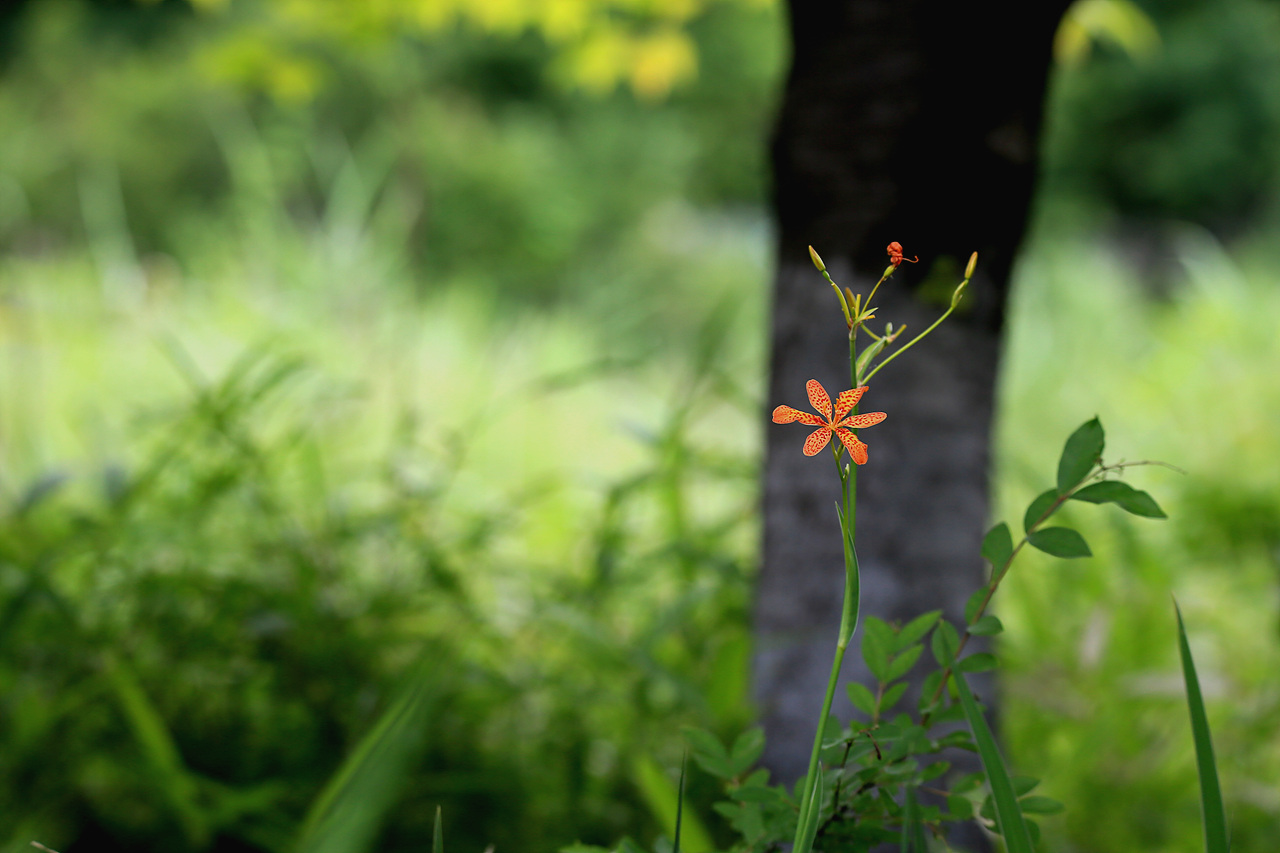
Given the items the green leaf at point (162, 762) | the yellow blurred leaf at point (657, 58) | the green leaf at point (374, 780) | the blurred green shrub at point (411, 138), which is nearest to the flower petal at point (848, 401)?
the green leaf at point (374, 780)

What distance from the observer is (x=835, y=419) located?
0.96 ft

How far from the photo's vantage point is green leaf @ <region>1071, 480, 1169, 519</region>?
34cm

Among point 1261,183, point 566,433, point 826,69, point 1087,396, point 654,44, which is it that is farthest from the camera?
point 1261,183

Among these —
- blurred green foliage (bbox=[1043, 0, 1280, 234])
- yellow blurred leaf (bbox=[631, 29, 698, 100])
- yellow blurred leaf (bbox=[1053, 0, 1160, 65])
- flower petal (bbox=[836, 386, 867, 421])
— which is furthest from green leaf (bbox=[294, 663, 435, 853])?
blurred green foliage (bbox=[1043, 0, 1280, 234])

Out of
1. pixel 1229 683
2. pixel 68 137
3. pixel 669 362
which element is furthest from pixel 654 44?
pixel 68 137

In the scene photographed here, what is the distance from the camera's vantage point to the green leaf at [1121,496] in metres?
0.34

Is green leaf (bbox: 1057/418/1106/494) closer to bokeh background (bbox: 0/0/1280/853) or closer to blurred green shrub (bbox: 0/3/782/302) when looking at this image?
bokeh background (bbox: 0/0/1280/853)

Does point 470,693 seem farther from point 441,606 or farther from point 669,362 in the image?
point 669,362

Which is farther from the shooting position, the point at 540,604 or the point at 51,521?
the point at 51,521

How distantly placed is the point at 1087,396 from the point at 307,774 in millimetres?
2693

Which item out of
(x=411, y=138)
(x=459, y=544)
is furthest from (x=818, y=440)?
(x=411, y=138)

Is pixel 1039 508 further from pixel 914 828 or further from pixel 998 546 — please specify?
pixel 914 828

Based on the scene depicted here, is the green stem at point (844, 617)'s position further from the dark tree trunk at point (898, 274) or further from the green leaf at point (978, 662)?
the dark tree trunk at point (898, 274)

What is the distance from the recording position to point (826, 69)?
0.70 meters
